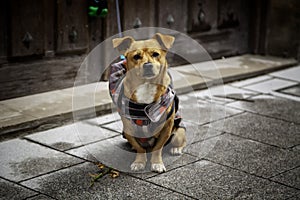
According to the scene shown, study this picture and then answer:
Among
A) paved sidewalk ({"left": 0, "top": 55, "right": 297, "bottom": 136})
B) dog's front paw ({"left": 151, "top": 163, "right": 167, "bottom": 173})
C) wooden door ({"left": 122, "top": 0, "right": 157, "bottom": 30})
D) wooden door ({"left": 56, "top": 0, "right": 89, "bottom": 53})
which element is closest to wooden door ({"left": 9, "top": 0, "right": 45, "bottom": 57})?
wooden door ({"left": 56, "top": 0, "right": 89, "bottom": 53})

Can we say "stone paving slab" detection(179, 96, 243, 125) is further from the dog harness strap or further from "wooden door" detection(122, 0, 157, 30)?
the dog harness strap

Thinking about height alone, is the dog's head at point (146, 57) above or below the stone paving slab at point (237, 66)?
above

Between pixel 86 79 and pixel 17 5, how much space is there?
120 centimetres

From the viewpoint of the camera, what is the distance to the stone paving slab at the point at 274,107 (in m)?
5.92

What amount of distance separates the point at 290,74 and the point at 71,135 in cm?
357

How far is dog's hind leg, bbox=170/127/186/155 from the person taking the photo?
4695 mm

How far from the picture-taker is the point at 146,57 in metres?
4.12

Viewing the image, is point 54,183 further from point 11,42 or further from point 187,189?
point 11,42

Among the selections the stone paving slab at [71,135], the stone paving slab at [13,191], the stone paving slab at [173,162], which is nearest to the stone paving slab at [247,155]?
the stone paving slab at [173,162]

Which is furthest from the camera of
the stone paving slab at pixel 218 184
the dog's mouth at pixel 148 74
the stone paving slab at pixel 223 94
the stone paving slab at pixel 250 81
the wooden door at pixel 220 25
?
the wooden door at pixel 220 25

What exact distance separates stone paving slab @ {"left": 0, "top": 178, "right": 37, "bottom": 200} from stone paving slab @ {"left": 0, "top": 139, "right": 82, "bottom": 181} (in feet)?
0.37

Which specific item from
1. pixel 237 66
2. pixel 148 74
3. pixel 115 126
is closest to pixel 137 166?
pixel 148 74

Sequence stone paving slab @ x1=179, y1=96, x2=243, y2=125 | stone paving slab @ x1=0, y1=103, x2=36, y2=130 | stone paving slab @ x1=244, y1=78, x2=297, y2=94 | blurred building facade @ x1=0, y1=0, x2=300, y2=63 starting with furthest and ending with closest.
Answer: stone paving slab @ x1=244, y1=78, x2=297, y2=94, blurred building facade @ x1=0, y1=0, x2=300, y2=63, stone paving slab @ x1=179, y1=96, x2=243, y2=125, stone paving slab @ x1=0, y1=103, x2=36, y2=130

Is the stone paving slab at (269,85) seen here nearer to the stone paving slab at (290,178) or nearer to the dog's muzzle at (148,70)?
the stone paving slab at (290,178)
